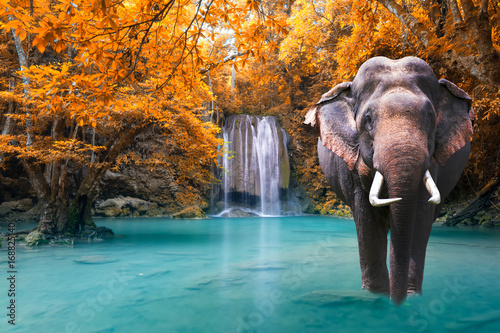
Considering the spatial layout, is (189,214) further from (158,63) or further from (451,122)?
(451,122)

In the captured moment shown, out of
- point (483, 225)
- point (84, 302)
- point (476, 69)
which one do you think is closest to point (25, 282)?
point (84, 302)

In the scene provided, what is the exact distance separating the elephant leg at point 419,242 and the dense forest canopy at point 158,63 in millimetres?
2169

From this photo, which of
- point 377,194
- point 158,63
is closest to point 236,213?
point 158,63

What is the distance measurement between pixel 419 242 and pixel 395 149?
1.08 metres

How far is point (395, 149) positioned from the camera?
2.80m

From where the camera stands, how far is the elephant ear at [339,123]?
3389mm

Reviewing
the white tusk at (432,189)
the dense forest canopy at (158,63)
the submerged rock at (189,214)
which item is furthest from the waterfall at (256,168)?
the white tusk at (432,189)

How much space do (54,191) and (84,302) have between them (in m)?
6.44

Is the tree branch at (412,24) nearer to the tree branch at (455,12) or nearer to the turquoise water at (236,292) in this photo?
the tree branch at (455,12)

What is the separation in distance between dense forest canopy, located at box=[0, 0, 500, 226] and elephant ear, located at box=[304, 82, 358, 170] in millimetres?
832

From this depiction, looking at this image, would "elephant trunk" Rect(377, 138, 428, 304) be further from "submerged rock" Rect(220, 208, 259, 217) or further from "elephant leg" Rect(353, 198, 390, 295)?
"submerged rock" Rect(220, 208, 259, 217)

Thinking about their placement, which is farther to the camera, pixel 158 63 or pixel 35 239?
pixel 35 239

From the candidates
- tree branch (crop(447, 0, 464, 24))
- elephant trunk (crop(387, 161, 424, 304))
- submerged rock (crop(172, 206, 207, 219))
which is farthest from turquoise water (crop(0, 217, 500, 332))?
submerged rock (crop(172, 206, 207, 219))

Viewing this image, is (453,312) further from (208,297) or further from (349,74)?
(349,74)
